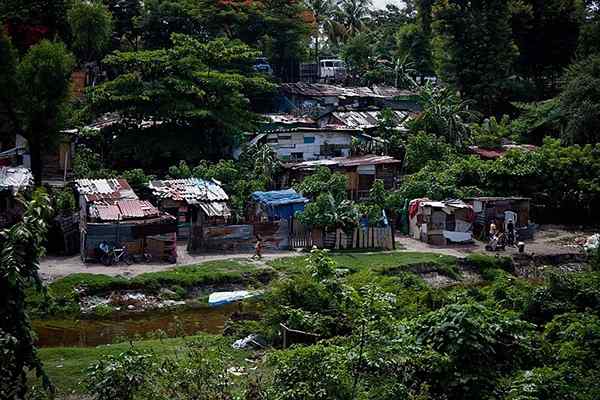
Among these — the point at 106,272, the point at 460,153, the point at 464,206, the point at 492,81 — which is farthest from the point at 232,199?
the point at 492,81

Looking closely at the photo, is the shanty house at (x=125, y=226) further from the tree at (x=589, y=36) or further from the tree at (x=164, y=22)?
the tree at (x=589, y=36)

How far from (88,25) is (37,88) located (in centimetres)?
872

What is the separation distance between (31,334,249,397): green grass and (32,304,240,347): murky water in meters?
1.43

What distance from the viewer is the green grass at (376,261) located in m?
25.0

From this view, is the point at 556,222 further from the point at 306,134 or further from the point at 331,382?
the point at 331,382

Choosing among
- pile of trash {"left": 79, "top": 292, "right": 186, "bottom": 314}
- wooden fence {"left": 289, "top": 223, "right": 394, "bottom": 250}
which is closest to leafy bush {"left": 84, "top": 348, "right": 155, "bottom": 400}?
pile of trash {"left": 79, "top": 292, "right": 186, "bottom": 314}

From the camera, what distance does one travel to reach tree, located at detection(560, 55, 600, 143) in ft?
113

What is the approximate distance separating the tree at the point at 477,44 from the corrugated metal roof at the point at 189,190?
63.7 feet

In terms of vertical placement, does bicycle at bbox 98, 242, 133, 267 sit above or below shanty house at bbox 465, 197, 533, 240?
below

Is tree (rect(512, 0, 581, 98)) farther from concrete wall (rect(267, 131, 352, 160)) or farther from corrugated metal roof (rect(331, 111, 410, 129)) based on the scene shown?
concrete wall (rect(267, 131, 352, 160))

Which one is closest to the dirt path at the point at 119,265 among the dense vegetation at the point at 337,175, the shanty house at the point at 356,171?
the dense vegetation at the point at 337,175

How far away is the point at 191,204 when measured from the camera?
2780cm

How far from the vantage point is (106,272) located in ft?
78.3

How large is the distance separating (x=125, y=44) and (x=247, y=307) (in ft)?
98.0
